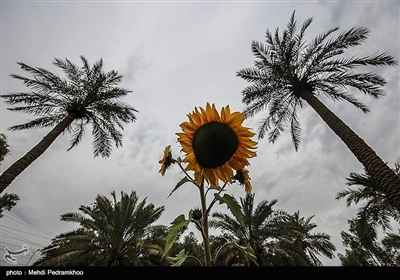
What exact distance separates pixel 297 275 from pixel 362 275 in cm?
16

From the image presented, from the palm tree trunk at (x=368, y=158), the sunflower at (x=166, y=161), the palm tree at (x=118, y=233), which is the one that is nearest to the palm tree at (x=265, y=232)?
the palm tree at (x=118, y=233)

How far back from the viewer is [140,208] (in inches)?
566

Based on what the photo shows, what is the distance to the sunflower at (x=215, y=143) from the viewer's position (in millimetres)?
1534

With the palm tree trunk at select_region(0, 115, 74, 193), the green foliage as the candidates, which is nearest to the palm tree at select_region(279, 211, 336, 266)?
the palm tree trunk at select_region(0, 115, 74, 193)

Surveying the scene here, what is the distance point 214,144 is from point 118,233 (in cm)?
1360

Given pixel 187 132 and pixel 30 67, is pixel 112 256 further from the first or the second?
pixel 187 132

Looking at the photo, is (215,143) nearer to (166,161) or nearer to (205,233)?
(166,161)

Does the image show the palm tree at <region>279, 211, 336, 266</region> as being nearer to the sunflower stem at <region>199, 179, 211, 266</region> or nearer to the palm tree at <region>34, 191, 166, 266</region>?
the palm tree at <region>34, 191, 166, 266</region>

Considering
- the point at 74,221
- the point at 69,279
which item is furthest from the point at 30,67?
the point at 69,279

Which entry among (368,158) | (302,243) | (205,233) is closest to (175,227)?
(205,233)

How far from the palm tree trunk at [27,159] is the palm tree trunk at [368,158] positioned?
34.6 feet

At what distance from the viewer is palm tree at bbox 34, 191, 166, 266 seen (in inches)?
497

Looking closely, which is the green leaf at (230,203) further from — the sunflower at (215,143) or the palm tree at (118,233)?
the palm tree at (118,233)

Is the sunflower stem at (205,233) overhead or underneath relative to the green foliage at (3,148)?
underneath
